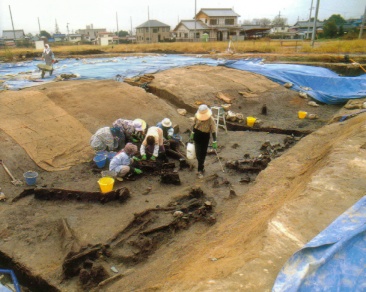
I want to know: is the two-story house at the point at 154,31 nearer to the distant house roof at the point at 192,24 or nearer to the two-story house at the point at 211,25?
the two-story house at the point at 211,25

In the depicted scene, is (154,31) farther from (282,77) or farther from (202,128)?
(202,128)

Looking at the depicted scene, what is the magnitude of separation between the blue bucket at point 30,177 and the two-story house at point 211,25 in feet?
113

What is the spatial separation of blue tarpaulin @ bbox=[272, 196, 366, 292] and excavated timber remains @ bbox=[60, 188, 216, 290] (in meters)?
2.58

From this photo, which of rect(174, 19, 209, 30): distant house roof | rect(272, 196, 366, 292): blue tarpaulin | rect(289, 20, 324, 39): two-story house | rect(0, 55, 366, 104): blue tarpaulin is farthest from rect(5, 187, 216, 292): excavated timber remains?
Answer: rect(174, 19, 209, 30): distant house roof

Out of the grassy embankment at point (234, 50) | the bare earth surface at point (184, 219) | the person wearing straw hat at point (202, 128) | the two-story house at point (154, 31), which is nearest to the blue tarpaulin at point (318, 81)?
the bare earth surface at point (184, 219)

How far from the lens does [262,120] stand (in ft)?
36.6

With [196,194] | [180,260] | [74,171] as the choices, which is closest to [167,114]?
[74,171]

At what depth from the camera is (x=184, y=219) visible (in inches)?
206

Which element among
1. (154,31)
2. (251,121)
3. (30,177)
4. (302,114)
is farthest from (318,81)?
(154,31)

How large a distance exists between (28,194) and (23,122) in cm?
290

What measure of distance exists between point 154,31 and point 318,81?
3313 centimetres

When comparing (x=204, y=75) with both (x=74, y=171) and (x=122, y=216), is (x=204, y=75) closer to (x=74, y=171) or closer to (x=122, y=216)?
(x=74, y=171)

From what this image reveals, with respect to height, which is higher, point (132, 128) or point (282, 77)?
point (282, 77)

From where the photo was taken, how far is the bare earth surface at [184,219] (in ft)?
10.7
